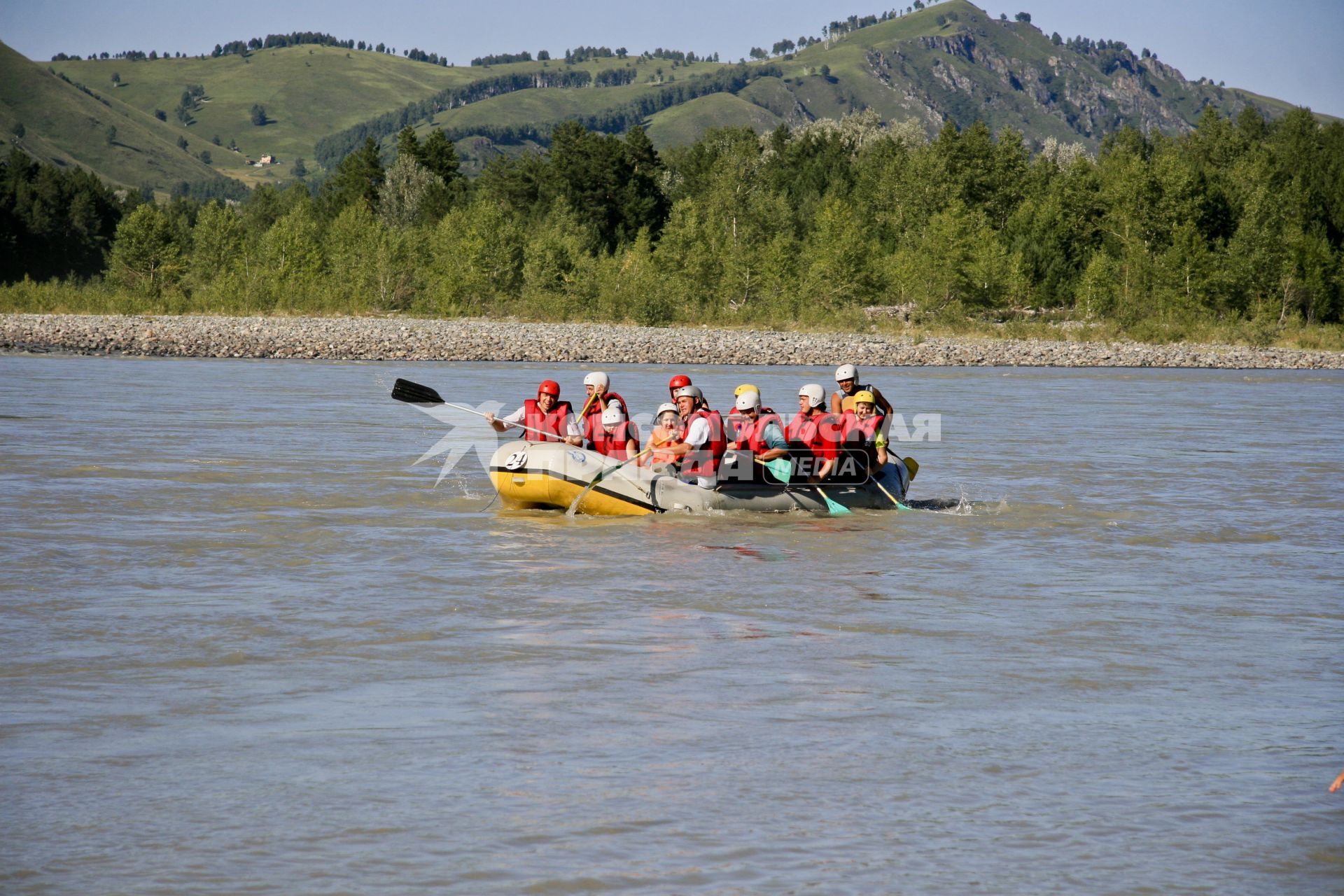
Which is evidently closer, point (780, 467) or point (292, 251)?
point (780, 467)

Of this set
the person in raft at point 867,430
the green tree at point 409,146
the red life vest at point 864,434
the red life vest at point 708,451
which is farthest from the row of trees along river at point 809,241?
the red life vest at point 708,451

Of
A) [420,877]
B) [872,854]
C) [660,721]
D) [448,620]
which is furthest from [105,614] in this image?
[872,854]

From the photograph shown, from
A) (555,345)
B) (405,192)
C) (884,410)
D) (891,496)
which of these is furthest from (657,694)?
(405,192)

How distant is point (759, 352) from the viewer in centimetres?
4128

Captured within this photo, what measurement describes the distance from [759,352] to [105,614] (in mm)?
33556

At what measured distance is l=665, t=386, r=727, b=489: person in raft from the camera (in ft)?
42.5

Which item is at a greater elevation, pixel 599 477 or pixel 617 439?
pixel 617 439

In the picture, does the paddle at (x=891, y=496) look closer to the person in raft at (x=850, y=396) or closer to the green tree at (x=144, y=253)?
the person in raft at (x=850, y=396)

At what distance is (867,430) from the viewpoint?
541 inches

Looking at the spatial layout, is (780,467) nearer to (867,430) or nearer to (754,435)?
(754,435)

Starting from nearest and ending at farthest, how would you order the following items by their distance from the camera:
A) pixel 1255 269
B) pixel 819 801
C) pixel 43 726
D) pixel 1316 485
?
pixel 819 801 < pixel 43 726 < pixel 1316 485 < pixel 1255 269

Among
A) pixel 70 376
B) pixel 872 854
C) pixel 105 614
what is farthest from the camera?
pixel 70 376

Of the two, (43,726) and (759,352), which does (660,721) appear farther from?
(759,352)

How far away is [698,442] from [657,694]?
6.29 m
